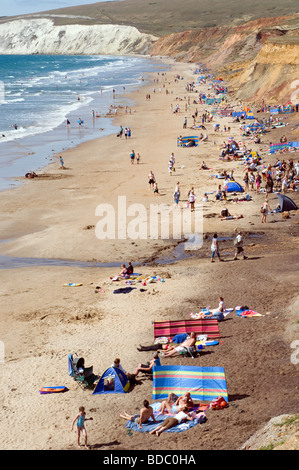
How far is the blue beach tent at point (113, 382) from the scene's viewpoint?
44.2ft

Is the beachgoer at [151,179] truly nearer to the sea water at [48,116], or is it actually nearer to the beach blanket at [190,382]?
the sea water at [48,116]

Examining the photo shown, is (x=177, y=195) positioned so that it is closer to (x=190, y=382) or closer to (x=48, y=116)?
(x=190, y=382)

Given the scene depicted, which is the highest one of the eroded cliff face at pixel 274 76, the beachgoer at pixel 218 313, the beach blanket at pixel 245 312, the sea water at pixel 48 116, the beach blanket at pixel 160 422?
the eroded cliff face at pixel 274 76

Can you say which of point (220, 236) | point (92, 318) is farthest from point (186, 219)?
point (92, 318)

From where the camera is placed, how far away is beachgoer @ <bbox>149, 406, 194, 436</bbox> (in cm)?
1172

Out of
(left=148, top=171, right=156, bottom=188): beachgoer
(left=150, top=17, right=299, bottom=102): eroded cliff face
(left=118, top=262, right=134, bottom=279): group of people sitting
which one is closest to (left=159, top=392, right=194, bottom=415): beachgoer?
(left=118, top=262, right=134, bottom=279): group of people sitting

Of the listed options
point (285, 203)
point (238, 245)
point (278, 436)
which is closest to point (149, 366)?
A: point (278, 436)

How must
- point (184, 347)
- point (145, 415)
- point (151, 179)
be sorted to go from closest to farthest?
point (145, 415) < point (184, 347) < point (151, 179)

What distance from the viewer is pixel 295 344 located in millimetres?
14211

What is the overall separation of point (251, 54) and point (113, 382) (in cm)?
9097

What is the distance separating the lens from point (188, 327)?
1596 centimetres

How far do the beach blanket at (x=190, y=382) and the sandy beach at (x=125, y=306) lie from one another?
13.5 inches

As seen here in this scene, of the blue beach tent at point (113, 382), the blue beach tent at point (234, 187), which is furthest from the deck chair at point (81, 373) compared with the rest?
the blue beach tent at point (234, 187)

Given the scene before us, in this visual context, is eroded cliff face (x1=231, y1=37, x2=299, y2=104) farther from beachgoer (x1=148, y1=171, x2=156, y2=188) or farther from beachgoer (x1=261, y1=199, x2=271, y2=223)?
beachgoer (x1=261, y1=199, x2=271, y2=223)
